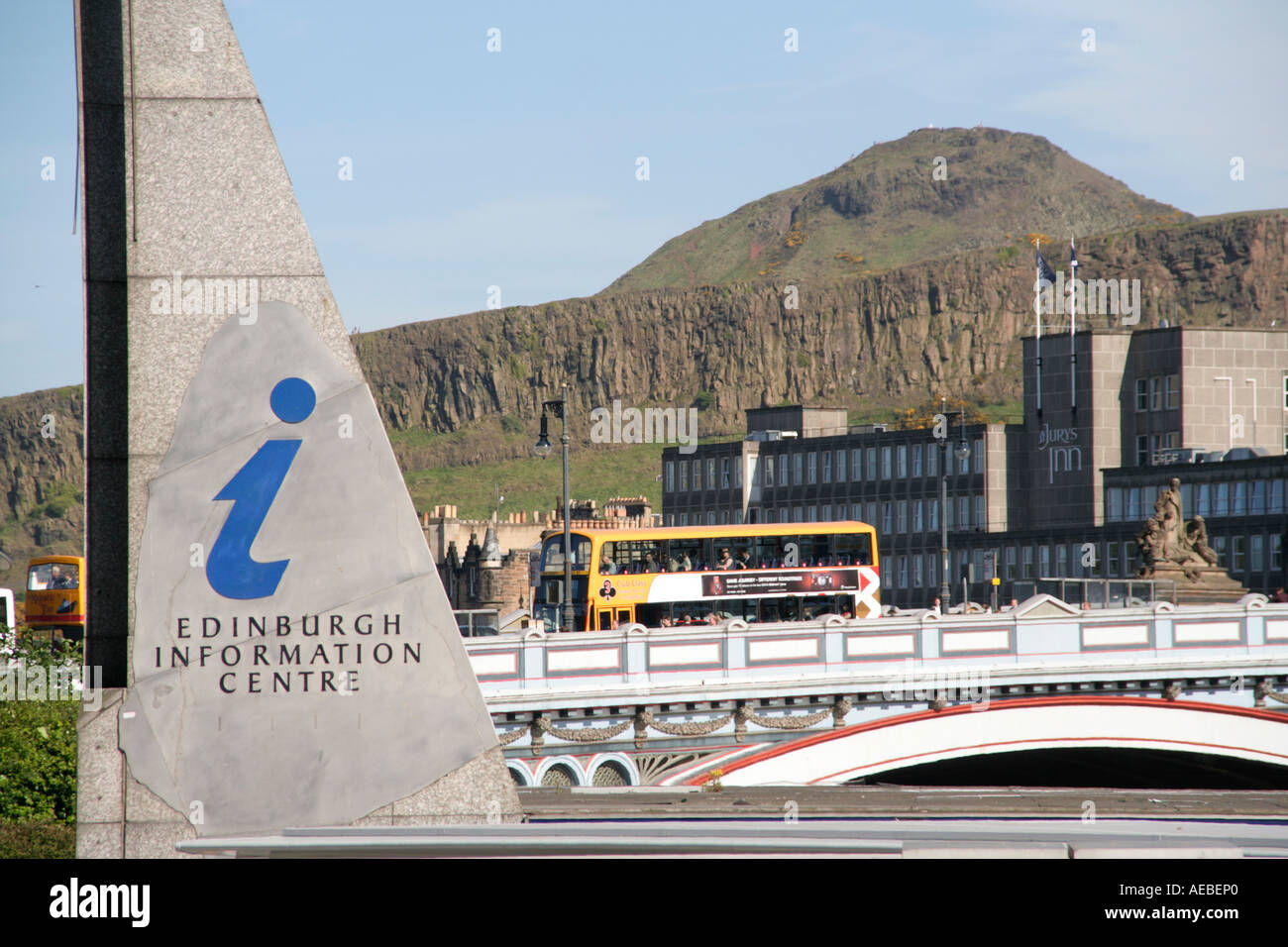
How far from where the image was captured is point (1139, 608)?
4162 centimetres

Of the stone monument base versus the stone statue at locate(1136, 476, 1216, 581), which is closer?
the stone monument base

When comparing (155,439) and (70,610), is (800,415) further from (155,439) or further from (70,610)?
(155,439)

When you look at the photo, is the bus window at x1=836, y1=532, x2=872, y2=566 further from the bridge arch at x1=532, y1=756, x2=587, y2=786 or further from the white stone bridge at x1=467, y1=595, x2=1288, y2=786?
the bridge arch at x1=532, y1=756, x2=587, y2=786

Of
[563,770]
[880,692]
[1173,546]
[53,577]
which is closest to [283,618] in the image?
[563,770]

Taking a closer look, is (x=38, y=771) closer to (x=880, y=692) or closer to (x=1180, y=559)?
(x=880, y=692)

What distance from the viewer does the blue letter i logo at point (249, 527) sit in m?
11.3

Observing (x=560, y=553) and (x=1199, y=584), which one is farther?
(x=1199, y=584)

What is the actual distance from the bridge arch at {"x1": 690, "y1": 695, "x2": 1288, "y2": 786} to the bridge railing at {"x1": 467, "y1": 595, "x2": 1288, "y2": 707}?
107 cm

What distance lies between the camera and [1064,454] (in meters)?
109

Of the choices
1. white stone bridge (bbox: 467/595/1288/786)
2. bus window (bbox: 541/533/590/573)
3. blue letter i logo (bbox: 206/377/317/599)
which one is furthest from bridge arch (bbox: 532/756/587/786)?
blue letter i logo (bbox: 206/377/317/599)

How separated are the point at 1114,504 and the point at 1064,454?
12.0 meters

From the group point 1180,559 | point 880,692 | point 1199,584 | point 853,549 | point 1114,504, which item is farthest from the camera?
point 1114,504

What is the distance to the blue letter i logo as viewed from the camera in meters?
11.3

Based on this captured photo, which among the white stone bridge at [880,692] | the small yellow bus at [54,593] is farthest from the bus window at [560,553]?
the small yellow bus at [54,593]
